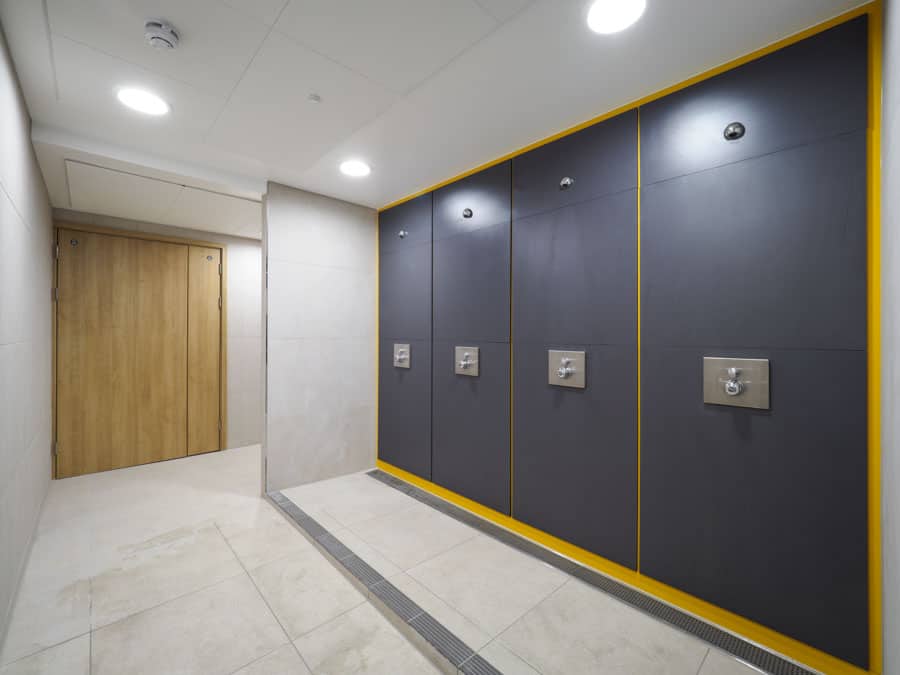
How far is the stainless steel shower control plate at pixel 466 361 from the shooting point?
9.45 ft

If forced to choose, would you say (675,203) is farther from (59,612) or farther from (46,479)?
(46,479)

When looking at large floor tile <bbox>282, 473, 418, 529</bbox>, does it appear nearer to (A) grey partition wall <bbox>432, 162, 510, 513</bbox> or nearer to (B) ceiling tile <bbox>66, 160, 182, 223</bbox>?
(A) grey partition wall <bbox>432, 162, 510, 513</bbox>

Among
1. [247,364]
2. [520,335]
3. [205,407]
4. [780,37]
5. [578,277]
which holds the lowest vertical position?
[205,407]

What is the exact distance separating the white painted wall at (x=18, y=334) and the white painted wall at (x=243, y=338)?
1742mm

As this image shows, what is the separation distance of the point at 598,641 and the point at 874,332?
158 cm

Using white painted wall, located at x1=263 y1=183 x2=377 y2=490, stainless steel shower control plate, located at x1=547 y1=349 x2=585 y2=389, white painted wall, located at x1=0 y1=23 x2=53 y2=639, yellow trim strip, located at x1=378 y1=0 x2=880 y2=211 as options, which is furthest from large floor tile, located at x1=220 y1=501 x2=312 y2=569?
yellow trim strip, located at x1=378 y1=0 x2=880 y2=211

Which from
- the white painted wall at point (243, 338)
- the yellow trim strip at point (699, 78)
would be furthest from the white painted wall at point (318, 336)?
the white painted wall at point (243, 338)

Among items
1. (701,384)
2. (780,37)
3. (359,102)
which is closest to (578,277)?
(701,384)

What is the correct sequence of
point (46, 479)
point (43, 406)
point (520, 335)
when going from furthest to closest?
point (46, 479) < point (43, 406) < point (520, 335)

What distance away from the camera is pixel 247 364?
15.6 ft

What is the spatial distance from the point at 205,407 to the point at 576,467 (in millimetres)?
4062

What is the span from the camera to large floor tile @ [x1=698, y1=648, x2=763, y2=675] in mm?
1512

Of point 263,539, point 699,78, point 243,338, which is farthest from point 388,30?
point 243,338

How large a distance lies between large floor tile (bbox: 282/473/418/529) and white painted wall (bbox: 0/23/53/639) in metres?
1.48
